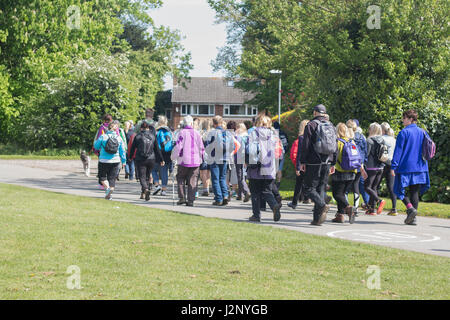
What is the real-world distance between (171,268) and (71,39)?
1321 inches

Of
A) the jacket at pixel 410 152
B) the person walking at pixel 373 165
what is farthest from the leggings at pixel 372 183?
the jacket at pixel 410 152

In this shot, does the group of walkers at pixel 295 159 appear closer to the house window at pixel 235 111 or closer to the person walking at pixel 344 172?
the person walking at pixel 344 172

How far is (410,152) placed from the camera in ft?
38.8

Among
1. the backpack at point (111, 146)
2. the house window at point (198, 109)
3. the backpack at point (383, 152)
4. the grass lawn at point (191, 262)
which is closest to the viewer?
the grass lawn at point (191, 262)

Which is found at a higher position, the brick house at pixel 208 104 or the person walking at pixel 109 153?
the brick house at pixel 208 104

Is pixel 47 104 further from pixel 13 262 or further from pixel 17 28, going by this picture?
pixel 13 262

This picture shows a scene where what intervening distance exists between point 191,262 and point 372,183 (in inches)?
280

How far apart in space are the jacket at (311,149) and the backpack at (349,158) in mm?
617

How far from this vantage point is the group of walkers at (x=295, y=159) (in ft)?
37.6

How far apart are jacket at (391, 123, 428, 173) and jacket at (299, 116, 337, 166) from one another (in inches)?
52.0

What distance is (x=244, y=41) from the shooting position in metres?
53.5

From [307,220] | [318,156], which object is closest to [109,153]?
[307,220]
